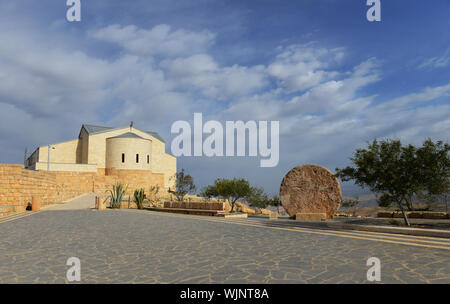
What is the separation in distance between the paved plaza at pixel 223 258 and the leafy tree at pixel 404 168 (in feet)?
11.8

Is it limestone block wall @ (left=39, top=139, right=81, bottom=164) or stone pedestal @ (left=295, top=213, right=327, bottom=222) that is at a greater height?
limestone block wall @ (left=39, top=139, right=81, bottom=164)

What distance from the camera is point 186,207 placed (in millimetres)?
23609

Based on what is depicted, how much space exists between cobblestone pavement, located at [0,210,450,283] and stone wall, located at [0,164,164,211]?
1509 cm

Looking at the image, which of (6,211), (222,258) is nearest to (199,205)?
(6,211)

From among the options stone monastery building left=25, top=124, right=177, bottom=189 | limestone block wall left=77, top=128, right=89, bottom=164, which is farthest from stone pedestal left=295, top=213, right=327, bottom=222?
limestone block wall left=77, top=128, right=89, bottom=164

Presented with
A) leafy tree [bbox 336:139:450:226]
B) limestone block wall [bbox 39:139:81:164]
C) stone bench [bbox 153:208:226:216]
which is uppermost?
limestone block wall [bbox 39:139:81:164]

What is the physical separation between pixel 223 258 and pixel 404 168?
30.6ft

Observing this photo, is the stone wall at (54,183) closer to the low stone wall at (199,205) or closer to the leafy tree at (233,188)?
the low stone wall at (199,205)

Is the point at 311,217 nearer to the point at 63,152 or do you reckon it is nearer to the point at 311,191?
the point at 311,191

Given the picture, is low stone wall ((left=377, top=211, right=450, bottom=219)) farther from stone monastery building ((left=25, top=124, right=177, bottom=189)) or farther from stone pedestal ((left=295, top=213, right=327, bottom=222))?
stone monastery building ((left=25, top=124, right=177, bottom=189))

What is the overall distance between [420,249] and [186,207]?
1808 centimetres

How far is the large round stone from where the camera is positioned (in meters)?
17.4
